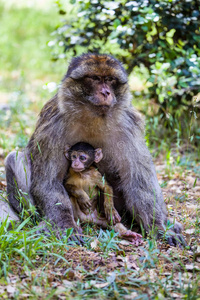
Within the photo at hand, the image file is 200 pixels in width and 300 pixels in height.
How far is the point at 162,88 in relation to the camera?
20.4 ft

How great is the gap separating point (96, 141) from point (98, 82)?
640 millimetres

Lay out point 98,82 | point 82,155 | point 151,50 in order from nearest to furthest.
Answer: point 98,82 < point 82,155 < point 151,50

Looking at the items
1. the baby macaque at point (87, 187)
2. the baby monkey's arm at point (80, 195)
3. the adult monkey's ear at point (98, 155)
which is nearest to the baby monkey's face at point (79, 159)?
the baby macaque at point (87, 187)

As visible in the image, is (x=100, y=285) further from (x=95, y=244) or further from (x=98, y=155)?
(x=98, y=155)

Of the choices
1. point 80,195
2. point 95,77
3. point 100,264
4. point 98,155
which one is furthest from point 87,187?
point 95,77

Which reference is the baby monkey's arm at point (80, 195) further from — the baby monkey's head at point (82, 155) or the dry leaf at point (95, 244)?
the dry leaf at point (95, 244)

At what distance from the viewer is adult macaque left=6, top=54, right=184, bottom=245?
4012mm

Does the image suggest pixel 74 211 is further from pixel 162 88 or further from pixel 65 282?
pixel 162 88

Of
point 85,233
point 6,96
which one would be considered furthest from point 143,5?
point 6,96

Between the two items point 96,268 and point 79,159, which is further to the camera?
point 79,159

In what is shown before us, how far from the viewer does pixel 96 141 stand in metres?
4.31

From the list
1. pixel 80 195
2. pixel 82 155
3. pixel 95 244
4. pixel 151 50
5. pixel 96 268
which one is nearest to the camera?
pixel 96 268

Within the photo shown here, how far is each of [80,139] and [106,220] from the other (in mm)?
861

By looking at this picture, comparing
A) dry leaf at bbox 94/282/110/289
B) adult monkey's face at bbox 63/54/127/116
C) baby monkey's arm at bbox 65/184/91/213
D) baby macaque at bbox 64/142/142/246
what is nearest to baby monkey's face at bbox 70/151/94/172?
baby macaque at bbox 64/142/142/246
